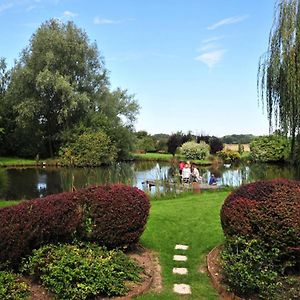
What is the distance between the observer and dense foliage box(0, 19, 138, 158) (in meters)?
35.7

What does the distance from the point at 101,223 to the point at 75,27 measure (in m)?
34.2

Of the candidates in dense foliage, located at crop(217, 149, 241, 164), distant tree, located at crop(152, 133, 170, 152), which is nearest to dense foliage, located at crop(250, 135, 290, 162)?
dense foliage, located at crop(217, 149, 241, 164)

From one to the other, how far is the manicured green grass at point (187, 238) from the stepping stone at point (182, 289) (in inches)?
2.3

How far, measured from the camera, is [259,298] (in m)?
4.85

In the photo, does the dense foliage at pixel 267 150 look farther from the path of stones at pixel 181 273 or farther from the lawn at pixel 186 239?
the path of stones at pixel 181 273

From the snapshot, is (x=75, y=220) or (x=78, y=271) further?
(x=75, y=220)

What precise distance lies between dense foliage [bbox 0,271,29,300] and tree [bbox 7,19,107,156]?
102 feet

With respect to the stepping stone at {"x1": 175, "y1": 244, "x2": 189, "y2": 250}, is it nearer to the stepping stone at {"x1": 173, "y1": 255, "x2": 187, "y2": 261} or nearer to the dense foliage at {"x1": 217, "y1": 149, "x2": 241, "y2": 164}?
the stepping stone at {"x1": 173, "y1": 255, "x2": 187, "y2": 261}

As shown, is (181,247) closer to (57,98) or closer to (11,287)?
(11,287)

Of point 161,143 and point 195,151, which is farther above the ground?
point 161,143

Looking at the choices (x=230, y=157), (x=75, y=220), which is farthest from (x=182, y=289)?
(x=230, y=157)

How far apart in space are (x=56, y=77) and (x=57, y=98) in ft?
8.82

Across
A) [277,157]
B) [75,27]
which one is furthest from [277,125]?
[75,27]

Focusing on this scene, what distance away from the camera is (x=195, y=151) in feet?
136
